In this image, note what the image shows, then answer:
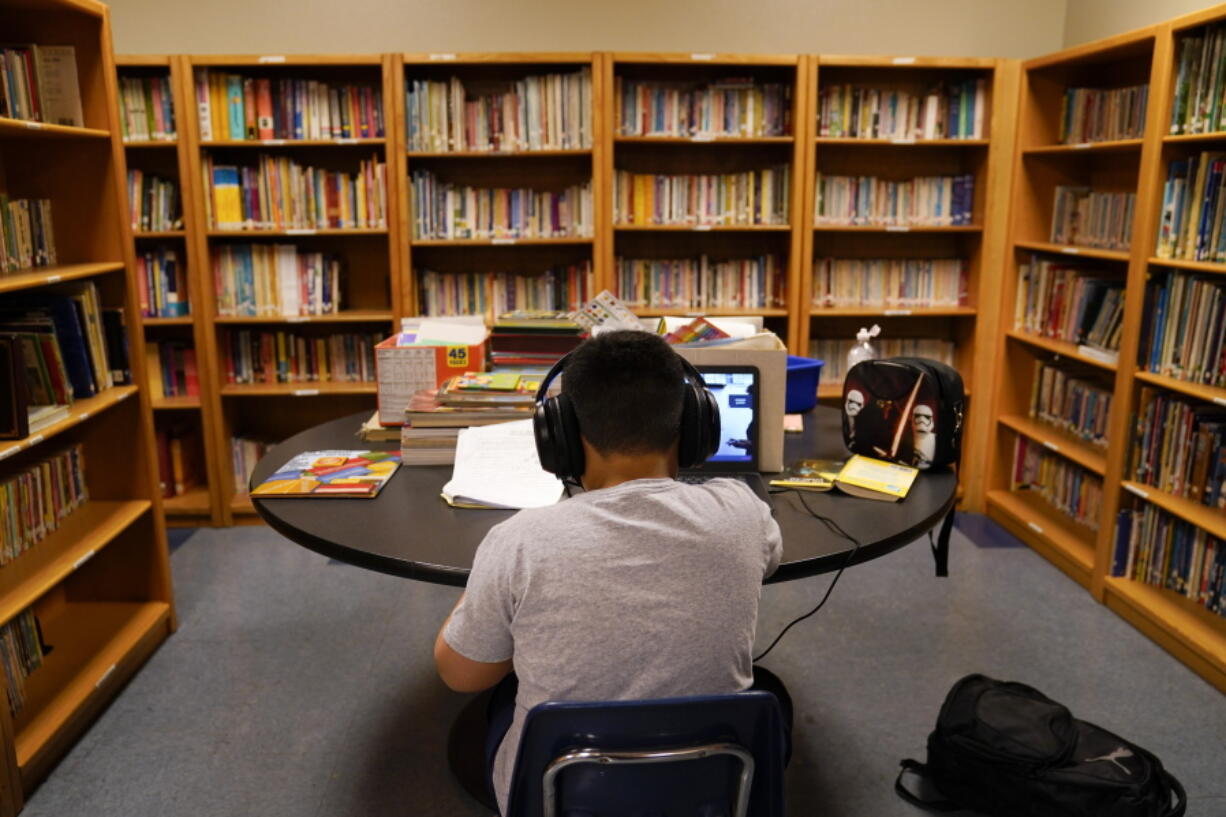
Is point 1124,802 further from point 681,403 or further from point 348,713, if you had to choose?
point 348,713

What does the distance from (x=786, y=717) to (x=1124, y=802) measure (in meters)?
0.90

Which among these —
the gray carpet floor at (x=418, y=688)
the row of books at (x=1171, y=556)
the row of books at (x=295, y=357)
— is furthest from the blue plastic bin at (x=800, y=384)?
the row of books at (x=295, y=357)

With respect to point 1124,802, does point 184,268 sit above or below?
above

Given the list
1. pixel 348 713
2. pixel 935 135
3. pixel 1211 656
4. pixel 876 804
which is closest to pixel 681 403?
pixel 876 804

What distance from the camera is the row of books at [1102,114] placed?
3430 mm

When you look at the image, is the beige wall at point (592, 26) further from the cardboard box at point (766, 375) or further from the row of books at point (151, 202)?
the cardboard box at point (766, 375)

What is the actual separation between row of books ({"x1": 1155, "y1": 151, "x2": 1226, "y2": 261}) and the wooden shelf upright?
2.77 metres

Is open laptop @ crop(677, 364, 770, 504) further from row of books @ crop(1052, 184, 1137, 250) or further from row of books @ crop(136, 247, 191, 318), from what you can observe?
row of books @ crop(136, 247, 191, 318)

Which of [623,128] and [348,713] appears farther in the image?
[623,128]

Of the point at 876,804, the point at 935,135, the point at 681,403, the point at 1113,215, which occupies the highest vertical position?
the point at 935,135

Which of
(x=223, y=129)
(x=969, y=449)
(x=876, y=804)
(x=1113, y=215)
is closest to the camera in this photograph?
(x=876, y=804)

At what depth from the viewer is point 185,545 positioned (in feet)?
12.8

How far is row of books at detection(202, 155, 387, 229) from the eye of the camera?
3918mm

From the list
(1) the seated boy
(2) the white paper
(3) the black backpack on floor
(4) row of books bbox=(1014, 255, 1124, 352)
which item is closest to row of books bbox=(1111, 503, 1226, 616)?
(4) row of books bbox=(1014, 255, 1124, 352)
